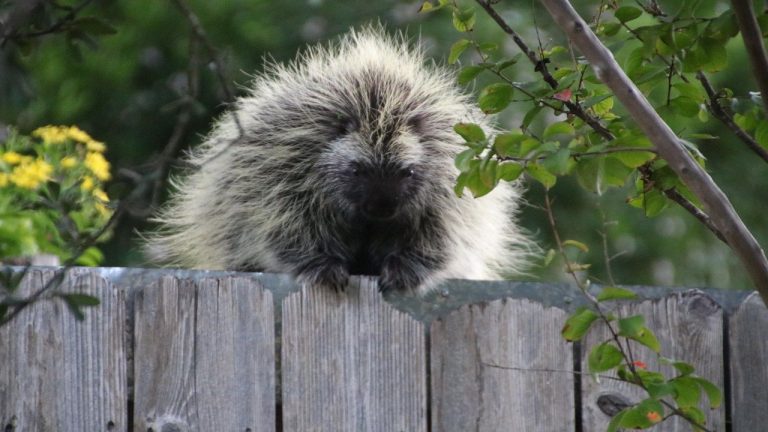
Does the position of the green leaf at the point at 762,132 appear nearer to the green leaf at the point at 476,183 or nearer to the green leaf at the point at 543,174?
the green leaf at the point at 543,174

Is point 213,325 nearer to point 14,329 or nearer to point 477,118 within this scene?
point 14,329

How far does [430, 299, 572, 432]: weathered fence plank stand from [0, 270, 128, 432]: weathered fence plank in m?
0.69

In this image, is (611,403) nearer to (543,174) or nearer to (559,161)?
(543,174)

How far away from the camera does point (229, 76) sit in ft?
4.91

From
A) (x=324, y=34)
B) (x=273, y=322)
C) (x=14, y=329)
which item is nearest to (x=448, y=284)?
(x=273, y=322)

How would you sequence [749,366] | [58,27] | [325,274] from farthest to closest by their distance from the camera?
[325,274], [749,366], [58,27]

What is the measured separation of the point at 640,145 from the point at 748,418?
2.70 feet

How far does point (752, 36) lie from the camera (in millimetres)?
1591

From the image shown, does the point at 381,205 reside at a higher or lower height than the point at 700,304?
higher

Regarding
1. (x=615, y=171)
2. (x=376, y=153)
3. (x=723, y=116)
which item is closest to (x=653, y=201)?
(x=723, y=116)

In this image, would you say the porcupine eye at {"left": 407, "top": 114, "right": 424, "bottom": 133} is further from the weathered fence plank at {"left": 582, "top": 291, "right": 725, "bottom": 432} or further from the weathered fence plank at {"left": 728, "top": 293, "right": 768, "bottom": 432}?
the weathered fence plank at {"left": 728, "top": 293, "right": 768, "bottom": 432}

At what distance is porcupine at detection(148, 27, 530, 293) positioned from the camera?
344 centimetres

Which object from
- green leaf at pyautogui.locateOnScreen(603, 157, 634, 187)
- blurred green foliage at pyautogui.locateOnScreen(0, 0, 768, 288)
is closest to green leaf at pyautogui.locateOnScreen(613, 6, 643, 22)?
green leaf at pyautogui.locateOnScreen(603, 157, 634, 187)

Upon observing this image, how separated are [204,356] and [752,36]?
4.44 feet
